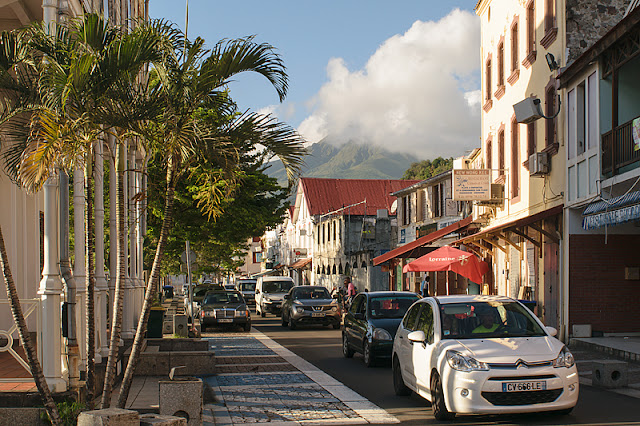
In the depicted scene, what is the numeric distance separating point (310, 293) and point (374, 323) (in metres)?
13.9

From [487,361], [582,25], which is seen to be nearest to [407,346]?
[487,361]

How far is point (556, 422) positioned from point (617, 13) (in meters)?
15.3

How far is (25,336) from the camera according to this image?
7.41 meters

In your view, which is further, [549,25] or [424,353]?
[549,25]

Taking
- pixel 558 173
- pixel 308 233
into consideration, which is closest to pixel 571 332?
pixel 558 173

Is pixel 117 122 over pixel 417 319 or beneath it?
over

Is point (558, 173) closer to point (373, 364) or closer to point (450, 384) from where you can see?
point (373, 364)

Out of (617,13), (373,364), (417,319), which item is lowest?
(373,364)

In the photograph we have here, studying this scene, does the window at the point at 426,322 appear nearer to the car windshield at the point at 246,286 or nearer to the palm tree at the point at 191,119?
the palm tree at the point at 191,119

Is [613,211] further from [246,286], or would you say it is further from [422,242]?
[246,286]

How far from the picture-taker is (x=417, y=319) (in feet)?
36.4

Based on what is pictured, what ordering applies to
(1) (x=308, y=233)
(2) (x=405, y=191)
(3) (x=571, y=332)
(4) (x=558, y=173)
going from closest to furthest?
(3) (x=571, y=332), (4) (x=558, y=173), (2) (x=405, y=191), (1) (x=308, y=233)

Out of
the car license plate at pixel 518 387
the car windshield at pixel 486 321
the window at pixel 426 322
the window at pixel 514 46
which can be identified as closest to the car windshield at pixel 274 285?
the window at pixel 514 46

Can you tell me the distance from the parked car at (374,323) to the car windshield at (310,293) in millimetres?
11382
